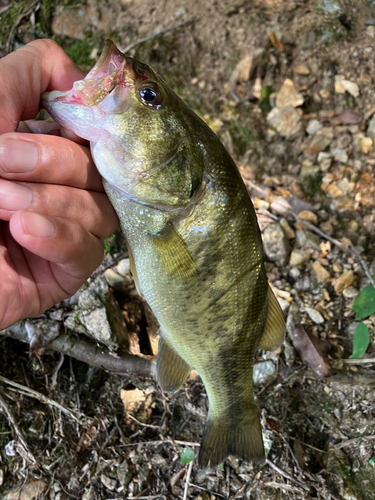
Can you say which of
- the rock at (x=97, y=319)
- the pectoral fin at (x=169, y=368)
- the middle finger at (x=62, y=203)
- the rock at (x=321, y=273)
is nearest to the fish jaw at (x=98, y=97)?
the middle finger at (x=62, y=203)

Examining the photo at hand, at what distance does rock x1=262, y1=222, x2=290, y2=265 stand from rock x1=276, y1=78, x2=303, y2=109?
49.7 inches

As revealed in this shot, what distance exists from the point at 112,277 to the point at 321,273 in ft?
5.67

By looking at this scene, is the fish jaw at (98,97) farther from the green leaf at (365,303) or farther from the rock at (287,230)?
the green leaf at (365,303)

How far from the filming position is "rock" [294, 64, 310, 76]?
3590mm

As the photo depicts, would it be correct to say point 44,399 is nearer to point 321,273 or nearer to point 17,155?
point 17,155

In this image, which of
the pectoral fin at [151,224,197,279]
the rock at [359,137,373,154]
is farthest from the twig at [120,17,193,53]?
the pectoral fin at [151,224,197,279]

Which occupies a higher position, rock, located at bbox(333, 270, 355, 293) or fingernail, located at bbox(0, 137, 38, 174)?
fingernail, located at bbox(0, 137, 38, 174)

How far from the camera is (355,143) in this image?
3.44 m

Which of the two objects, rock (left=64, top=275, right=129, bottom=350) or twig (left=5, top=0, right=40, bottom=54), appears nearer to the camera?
rock (left=64, top=275, right=129, bottom=350)

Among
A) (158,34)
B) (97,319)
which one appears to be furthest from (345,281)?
(158,34)

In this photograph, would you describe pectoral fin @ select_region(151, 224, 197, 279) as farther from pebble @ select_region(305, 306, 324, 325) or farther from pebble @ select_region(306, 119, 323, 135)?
pebble @ select_region(306, 119, 323, 135)

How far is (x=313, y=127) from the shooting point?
3.54 metres

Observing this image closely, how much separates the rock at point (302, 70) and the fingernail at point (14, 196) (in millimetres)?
3074

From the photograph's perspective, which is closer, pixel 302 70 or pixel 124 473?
pixel 124 473
